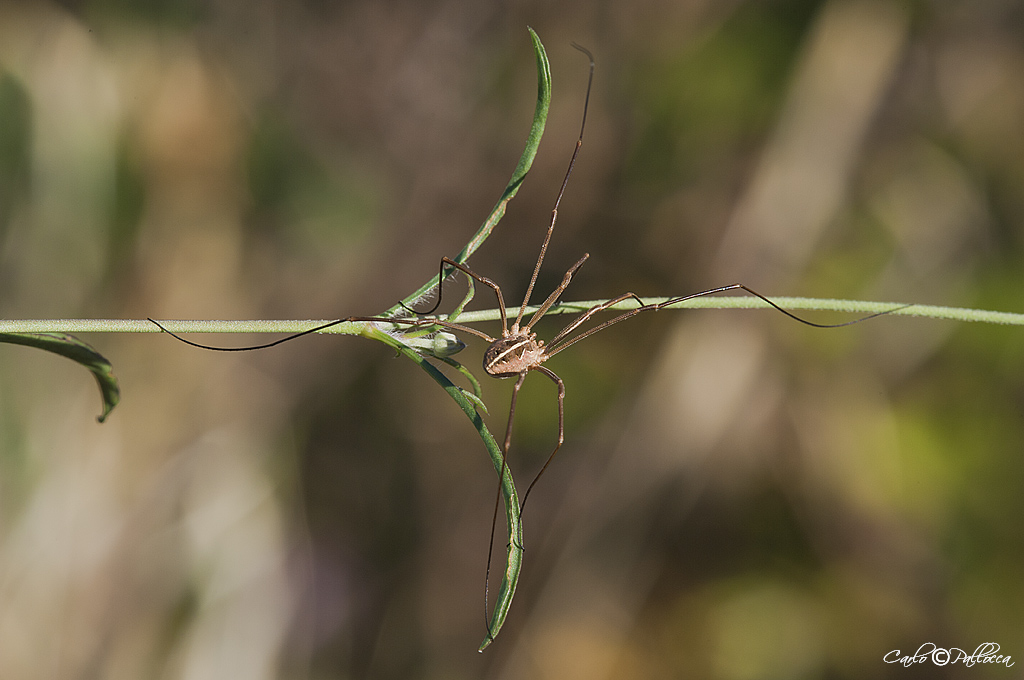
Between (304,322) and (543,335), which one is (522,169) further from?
(543,335)

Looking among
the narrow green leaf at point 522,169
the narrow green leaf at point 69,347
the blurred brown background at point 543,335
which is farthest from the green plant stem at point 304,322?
the blurred brown background at point 543,335

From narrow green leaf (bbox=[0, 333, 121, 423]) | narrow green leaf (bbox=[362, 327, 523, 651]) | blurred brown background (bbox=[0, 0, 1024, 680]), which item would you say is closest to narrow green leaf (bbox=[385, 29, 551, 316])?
narrow green leaf (bbox=[362, 327, 523, 651])

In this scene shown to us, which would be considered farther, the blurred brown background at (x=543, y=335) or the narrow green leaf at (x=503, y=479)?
the blurred brown background at (x=543, y=335)

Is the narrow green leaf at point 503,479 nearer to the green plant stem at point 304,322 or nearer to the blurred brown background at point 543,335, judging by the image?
the green plant stem at point 304,322

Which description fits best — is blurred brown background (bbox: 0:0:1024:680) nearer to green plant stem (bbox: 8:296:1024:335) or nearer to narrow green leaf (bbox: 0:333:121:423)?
green plant stem (bbox: 8:296:1024:335)

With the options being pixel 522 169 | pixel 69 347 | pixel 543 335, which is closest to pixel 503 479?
pixel 522 169

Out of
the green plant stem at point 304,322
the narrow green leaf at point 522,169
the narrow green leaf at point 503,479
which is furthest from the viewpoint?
the narrow green leaf at point 522,169

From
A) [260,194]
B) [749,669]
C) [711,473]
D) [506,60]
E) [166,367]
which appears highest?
[506,60]

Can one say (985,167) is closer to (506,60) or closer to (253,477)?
(506,60)

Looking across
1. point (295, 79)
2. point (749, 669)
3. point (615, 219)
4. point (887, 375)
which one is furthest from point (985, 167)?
point (295, 79)

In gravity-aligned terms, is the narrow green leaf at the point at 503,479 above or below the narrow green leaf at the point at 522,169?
below
